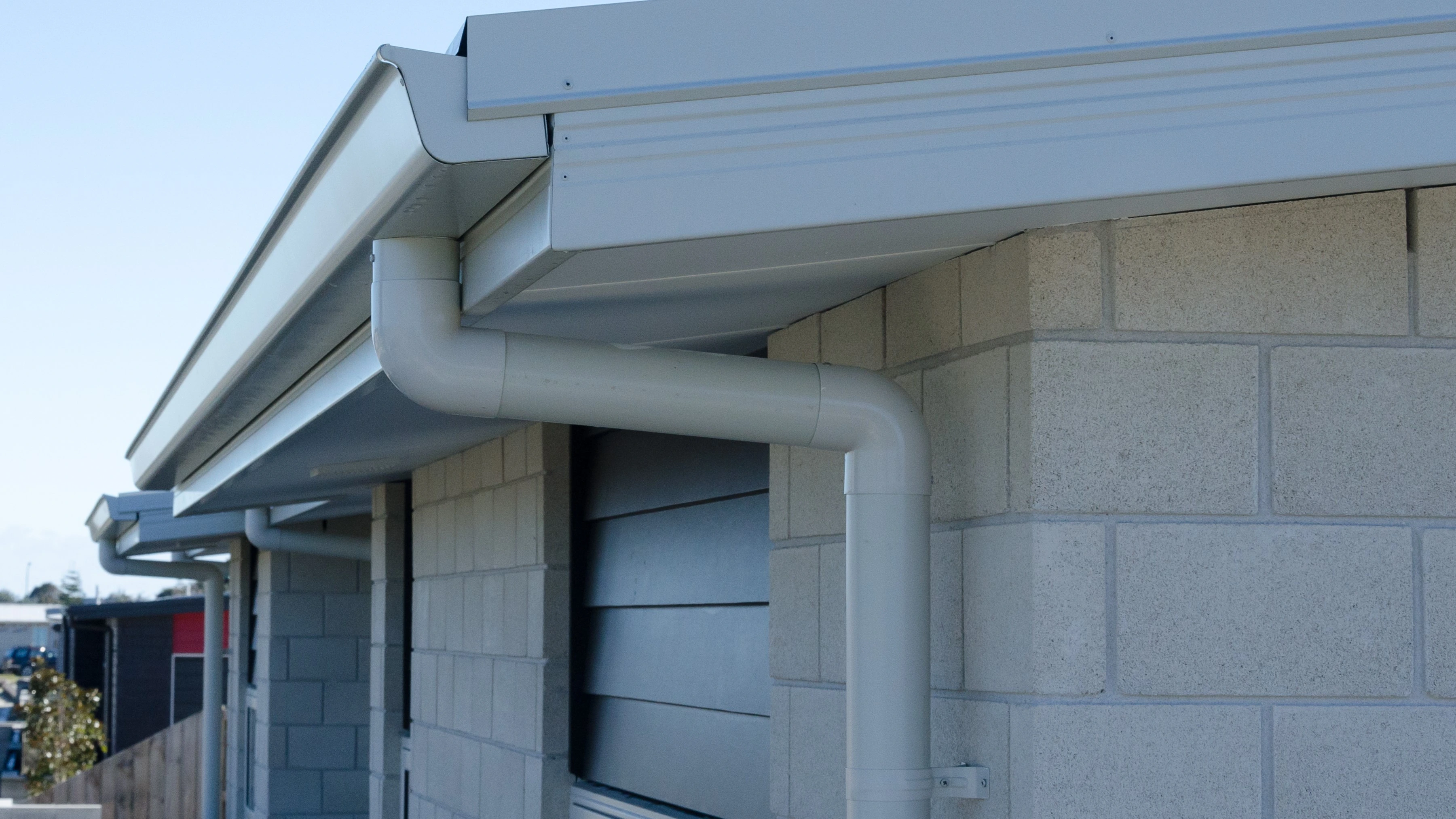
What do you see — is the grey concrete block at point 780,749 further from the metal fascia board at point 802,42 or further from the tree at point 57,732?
the tree at point 57,732

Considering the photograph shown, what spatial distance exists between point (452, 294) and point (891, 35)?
3.22 ft

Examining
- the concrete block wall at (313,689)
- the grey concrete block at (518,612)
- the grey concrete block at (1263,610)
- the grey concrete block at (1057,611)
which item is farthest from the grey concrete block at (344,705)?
the grey concrete block at (1263,610)

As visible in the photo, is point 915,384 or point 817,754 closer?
point 915,384

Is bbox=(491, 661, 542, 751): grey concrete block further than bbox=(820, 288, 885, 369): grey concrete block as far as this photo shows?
Yes

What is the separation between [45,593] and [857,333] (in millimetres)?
140251

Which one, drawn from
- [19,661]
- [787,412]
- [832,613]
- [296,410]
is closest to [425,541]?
[296,410]

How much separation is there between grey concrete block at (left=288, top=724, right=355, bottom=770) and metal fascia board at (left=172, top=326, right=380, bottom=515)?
471 centimetres

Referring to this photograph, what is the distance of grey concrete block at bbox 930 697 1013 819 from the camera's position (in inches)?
103

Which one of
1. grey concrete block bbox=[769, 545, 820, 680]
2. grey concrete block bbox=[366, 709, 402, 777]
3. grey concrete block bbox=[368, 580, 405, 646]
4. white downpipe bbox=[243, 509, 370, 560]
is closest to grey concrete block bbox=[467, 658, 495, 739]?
grey concrete block bbox=[366, 709, 402, 777]

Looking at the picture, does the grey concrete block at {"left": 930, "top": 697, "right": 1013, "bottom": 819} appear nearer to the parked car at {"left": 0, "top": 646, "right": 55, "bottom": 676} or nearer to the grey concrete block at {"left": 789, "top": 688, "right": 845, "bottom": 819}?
the grey concrete block at {"left": 789, "top": 688, "right": 845, "bottom": 819}

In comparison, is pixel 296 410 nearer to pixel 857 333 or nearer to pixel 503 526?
pixel 503 526

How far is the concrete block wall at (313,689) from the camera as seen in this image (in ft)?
37.9

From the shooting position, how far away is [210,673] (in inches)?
554

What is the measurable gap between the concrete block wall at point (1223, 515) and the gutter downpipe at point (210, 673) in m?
Answer: 12.5
